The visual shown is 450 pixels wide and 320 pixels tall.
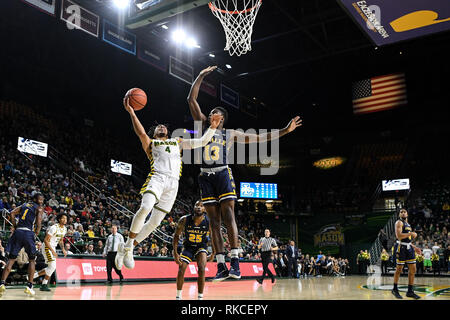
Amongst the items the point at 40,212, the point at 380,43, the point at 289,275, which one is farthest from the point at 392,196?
the point at 40,212

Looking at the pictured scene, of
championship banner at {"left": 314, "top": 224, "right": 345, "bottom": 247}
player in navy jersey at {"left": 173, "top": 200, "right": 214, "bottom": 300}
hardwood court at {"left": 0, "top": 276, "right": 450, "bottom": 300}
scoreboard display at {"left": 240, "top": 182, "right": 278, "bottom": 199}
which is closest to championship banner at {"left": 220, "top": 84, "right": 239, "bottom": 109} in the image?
scoreboard display at {"left": 240, "top": 182, "right": 278, "bottom": 199}

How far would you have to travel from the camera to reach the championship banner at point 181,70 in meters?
16.6

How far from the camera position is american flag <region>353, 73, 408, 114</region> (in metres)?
24.5

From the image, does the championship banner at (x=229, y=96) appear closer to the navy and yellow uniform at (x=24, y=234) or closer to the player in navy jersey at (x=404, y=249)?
the player in navy jersey at (x=404, y=249)

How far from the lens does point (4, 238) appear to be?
1176cm

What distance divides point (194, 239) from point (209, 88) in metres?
12.7

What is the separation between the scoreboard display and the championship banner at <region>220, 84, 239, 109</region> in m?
9.34

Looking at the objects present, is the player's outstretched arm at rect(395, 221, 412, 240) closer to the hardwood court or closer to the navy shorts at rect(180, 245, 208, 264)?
the hardwood court

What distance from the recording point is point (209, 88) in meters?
18.8

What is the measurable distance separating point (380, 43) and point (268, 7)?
6891 millimetres

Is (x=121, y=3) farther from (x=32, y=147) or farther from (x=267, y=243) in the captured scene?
(x=32, y=147)

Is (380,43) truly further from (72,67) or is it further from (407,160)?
(407,160)

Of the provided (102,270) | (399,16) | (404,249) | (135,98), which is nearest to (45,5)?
(102,270)

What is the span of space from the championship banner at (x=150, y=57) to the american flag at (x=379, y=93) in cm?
1422
